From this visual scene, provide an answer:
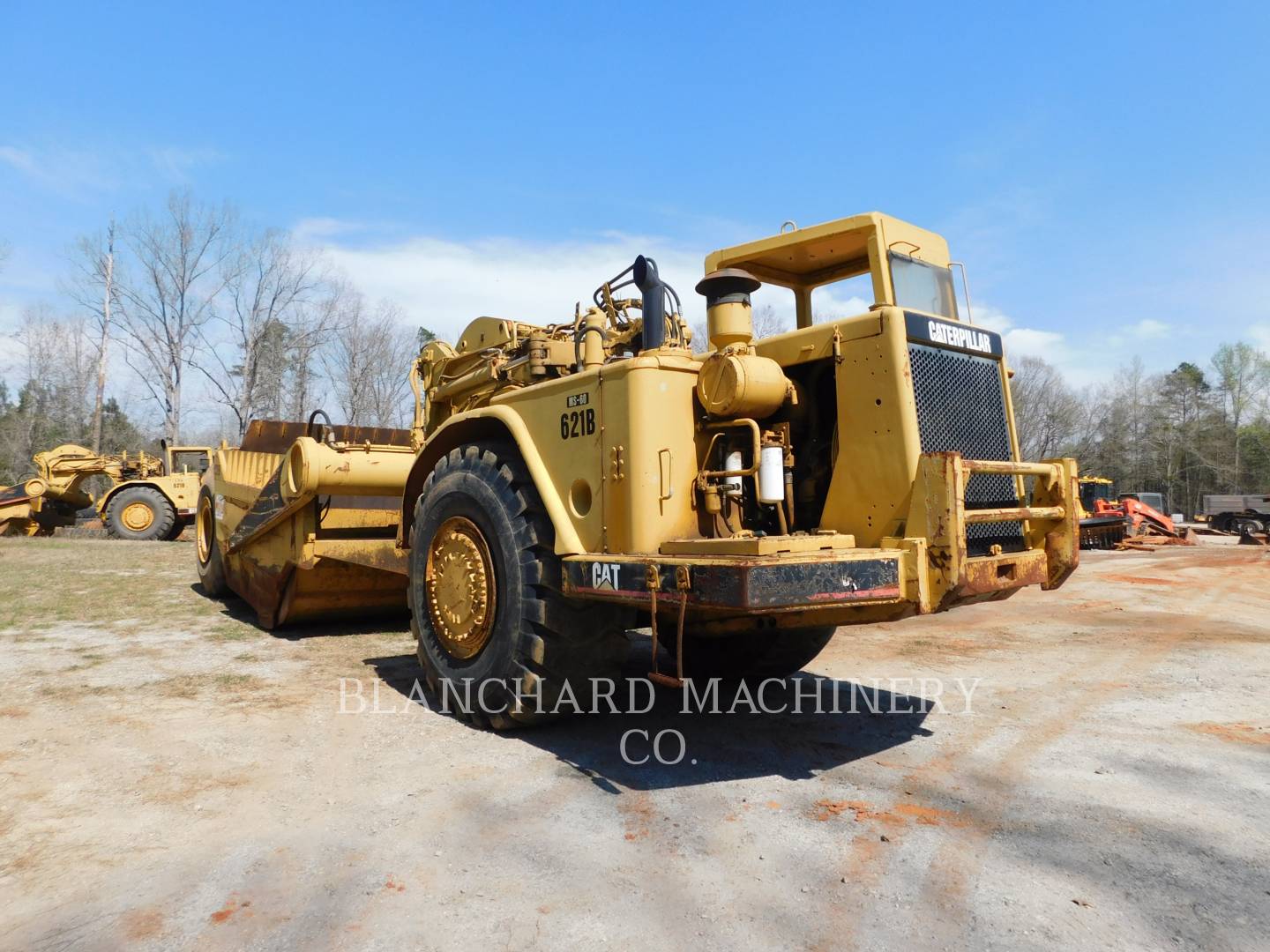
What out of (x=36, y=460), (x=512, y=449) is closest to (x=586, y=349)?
(x=512, y=449)

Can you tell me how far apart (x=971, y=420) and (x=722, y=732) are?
215cm

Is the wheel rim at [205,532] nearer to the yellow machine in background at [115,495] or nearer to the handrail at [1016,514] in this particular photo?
the handrail at [1016,514]

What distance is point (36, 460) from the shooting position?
2205 centimetres

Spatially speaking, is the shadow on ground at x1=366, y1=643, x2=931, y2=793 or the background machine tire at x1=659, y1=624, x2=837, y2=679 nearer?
the shadow on ground at x1=366, y1=643, x2=931, y2=793

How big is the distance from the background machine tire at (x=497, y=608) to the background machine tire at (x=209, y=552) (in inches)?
200

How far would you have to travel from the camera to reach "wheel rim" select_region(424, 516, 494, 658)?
15.0 ft

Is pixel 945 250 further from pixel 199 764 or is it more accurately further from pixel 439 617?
pixel 199 764

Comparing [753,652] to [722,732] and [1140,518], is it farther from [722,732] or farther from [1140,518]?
[1140,518]

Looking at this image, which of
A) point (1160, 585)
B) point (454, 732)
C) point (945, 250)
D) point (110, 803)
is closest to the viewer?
point (110, 803)

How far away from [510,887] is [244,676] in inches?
148

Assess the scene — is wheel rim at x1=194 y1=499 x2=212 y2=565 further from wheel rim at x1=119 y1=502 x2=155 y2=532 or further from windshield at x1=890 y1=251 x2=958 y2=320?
wheel rim at x1=119 y1=502 x2=155 y2=532

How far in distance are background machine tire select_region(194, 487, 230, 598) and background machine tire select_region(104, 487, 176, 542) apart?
37.1ft

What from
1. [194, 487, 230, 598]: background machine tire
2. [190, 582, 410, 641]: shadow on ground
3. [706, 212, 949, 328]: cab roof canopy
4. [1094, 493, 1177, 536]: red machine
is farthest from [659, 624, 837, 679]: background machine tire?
[1094, 493, 1177, 536]: red machine

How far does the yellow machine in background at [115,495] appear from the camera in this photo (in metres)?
20.0
